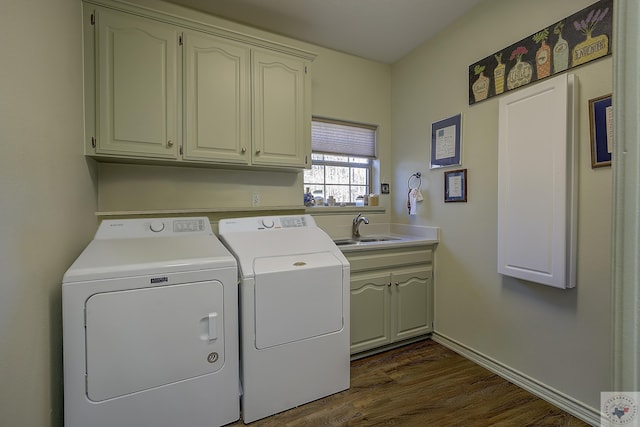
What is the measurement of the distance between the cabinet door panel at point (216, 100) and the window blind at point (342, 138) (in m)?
0.84

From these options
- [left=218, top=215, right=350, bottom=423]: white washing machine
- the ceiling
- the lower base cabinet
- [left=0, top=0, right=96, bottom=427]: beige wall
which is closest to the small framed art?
the lower base cabinet

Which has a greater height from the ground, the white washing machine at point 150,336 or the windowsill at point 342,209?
the windowsill at point 342,209

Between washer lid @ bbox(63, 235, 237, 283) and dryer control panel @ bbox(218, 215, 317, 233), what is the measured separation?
197mm

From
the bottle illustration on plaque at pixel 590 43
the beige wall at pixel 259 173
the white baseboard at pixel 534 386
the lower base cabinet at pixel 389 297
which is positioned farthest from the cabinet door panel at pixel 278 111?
the white baseboard at pixel 534 386

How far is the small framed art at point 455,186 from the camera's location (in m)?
2.24

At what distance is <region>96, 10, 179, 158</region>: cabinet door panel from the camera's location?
1.70 metres

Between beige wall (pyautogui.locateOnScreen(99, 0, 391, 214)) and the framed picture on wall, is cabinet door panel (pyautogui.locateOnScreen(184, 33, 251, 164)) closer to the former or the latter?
beige wall (pyautogui.locateOnScreen(99, 0, 391, 214))

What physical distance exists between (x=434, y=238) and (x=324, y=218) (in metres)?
1.00

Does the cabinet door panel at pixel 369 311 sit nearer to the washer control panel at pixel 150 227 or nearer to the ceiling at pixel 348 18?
the washer control panel at pixel 150 227

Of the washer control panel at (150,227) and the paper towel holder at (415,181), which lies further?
the paper towel holder at (415,181)

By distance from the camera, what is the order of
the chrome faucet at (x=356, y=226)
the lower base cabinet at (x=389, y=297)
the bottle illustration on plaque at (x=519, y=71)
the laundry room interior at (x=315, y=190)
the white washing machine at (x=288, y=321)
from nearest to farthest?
the laundry room interior at (x=315, y=190), the white washing machine at (x=288, y=321), the bottle illustration on plaque at (x=519, y=71), the lower base cabinet at (x=389, y=297), the chrome faucet at (x=356, y=226)

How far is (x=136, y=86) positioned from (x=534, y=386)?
10.2 ft

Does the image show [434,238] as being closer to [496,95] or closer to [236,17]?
[496,95]

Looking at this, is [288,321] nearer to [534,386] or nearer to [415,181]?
[534,386]
